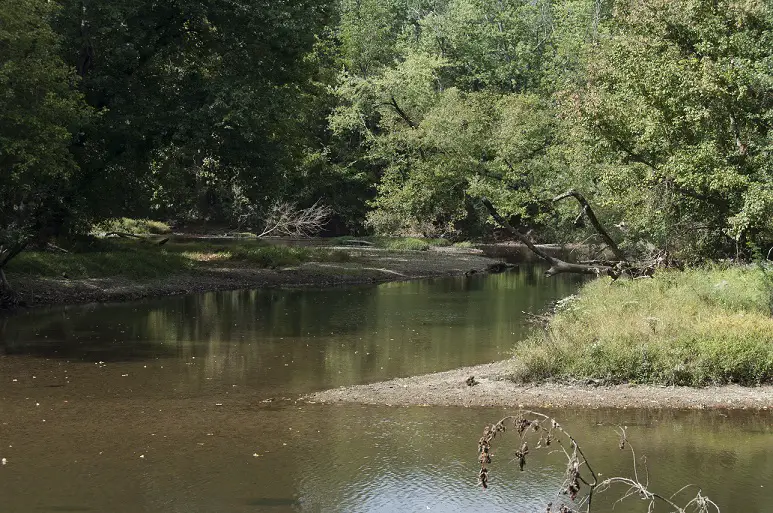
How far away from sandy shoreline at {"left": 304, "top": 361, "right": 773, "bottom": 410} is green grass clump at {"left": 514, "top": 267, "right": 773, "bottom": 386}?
0.96 feet

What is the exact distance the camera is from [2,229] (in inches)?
949

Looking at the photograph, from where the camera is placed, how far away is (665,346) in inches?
595

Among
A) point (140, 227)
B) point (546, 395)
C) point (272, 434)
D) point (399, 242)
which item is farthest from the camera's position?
point (140, 227)

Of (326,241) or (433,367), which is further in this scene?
(326,241)

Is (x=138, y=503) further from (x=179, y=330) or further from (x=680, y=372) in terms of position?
(x=179, y=330)

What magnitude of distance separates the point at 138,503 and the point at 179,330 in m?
13.2

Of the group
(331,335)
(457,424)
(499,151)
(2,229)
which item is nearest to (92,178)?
(2,229)

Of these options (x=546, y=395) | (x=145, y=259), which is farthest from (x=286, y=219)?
(x=546, y=395)

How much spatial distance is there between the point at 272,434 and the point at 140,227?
44075mm

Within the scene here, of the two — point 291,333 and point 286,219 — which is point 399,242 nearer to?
point 286,219

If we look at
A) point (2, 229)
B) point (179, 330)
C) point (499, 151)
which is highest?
point (499, 151)

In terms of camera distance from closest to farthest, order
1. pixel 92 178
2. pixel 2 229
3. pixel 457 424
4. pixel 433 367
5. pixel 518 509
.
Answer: pixel 518 509
pixel 457 424
pixel 433 367
pixel 2 229
pixel 92 178

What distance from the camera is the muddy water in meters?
10.2

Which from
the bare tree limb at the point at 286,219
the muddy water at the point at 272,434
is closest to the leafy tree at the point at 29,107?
the muddy water at the point at 272,434
